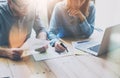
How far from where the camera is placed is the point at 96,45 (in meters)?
1.71

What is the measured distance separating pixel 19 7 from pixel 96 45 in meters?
0.68

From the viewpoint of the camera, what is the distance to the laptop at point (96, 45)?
1500 mm

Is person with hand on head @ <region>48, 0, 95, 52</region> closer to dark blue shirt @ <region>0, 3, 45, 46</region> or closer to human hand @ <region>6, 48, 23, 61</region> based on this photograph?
dark blue shirt @ <region>0, 3, 45, 46</region>

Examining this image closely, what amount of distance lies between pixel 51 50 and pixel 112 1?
1.71 metres

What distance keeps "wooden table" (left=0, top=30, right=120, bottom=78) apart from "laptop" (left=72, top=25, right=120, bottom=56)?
0.08 meters

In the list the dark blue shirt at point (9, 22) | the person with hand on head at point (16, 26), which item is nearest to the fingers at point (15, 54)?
the person with hand on head at point (16, 26)

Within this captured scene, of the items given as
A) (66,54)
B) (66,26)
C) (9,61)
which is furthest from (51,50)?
(66,26)

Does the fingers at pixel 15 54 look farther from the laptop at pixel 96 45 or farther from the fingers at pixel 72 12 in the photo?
the fingers at pixel 72 12

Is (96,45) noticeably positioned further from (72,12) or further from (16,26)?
(16,26)

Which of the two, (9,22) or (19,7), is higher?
(19,7)

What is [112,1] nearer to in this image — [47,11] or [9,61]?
[47,11]

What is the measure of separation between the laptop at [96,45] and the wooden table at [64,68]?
0.08 m

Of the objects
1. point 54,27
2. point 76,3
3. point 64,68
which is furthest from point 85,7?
point 64,68

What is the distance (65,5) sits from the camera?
2047mm
